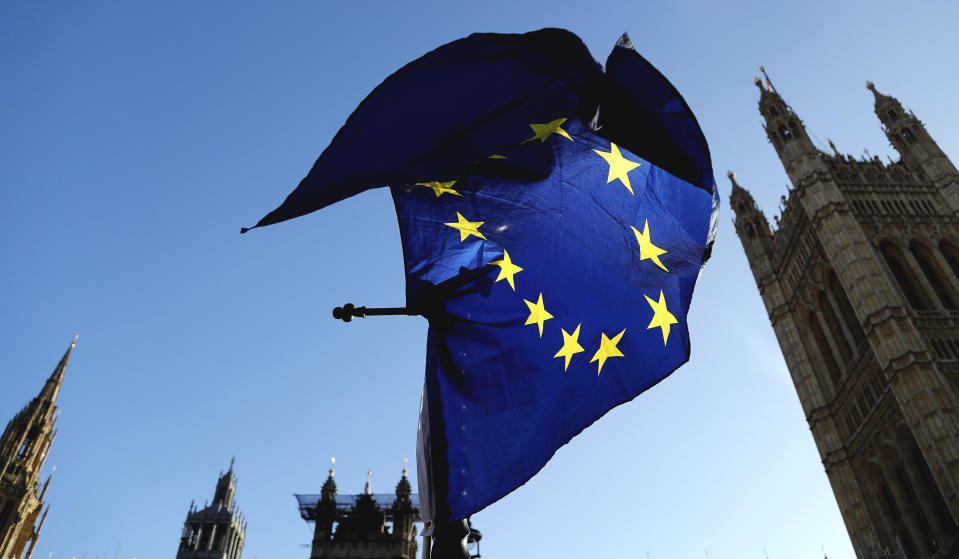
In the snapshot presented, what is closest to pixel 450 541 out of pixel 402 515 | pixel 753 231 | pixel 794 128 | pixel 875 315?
pixel 402 515

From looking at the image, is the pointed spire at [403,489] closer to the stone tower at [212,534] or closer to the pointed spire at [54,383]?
the stone tower at [212,534]

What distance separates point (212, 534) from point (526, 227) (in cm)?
5770

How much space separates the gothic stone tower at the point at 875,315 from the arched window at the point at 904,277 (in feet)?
0.30

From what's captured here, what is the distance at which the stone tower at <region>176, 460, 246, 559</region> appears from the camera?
54.7m

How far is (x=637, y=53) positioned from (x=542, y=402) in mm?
4475

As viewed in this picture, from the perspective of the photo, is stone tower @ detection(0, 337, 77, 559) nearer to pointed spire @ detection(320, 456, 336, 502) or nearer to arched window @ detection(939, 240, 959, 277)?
pointed spire @ detection(320, 456, 336, 502)

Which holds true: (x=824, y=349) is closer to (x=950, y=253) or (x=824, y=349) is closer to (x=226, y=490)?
(x=950, y=253)

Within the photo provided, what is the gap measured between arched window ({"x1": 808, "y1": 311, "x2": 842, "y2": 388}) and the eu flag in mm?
48382

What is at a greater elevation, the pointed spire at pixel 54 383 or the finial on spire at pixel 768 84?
the finial on spire at pixel 768 84

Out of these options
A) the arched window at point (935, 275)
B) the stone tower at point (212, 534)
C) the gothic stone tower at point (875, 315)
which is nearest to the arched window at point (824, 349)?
the gothic stone tower at point (875, 315)

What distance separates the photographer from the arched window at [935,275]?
156 ft

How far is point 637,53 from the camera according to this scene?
332 inches

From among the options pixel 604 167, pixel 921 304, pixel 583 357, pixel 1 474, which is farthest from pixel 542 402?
pixel 1 474

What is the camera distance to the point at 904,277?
4931 centimetres
